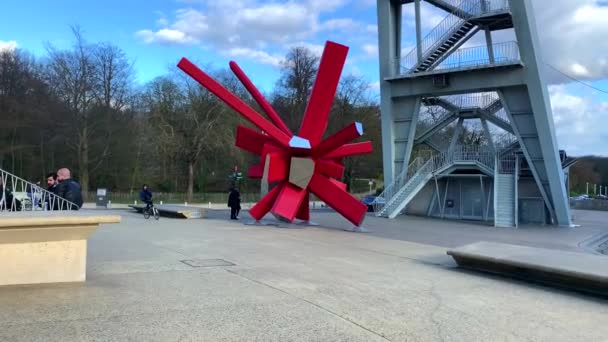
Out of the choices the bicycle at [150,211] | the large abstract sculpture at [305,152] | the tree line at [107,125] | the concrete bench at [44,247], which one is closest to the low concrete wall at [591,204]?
the tree line at [107,125]

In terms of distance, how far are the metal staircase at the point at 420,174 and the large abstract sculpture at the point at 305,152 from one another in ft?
34.2

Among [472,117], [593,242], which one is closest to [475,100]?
[472,117]

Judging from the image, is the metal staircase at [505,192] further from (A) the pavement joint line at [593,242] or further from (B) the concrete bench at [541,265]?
(B) the concrete bench at [541,265]

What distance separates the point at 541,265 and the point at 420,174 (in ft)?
75.5

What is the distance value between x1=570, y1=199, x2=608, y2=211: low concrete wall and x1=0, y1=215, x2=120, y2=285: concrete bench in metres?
54.0

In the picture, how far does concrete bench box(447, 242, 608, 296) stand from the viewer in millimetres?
8148

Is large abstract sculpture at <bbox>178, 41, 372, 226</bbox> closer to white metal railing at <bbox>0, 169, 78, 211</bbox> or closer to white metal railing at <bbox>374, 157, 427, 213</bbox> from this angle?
white metal railing at <bbox>0, 169, 78, 211</bbox>

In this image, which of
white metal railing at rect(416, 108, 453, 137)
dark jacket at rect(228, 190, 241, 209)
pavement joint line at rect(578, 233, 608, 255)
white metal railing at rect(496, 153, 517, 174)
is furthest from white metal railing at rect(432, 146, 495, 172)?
dark jacket at rect(228, 190, 241, 209)

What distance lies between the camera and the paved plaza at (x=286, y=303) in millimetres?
5539

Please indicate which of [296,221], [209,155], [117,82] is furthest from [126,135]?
[296,221]

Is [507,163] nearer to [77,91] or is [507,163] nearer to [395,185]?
[395,185]

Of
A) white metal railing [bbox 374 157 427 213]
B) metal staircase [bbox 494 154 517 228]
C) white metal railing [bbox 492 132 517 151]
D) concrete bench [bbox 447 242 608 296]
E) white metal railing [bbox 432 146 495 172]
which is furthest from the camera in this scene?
white metal railing [bbox 374 157 427 213]

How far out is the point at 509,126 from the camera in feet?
97.0

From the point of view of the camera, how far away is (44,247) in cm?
742
